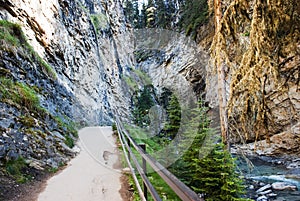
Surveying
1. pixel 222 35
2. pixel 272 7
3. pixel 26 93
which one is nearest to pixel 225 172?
pixel 222 35

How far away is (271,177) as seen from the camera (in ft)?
46.2

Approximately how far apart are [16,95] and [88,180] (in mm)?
3714

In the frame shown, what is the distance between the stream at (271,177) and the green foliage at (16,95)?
773cm

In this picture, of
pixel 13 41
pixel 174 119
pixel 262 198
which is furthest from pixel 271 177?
pixel 13 41

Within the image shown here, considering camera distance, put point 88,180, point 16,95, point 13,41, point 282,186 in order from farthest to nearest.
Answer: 1. point 282,186
2. point 13,41
3. point 16,95
4. point 88,180

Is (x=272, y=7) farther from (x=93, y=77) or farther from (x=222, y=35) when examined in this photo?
(x=93, y=77)

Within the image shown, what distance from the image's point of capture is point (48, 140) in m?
7.75

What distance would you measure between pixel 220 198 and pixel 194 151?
1.92 metres

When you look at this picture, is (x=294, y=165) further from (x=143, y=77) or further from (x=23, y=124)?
(x=143, y=77)

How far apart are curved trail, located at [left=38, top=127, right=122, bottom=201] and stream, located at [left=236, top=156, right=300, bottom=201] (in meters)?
5.01

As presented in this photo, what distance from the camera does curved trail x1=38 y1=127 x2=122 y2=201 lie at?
4.94 meters

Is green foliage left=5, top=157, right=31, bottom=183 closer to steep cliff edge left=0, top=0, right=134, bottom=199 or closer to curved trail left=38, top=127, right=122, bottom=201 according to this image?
steep cliff edge left=0, top=0, right=134, bottom=199

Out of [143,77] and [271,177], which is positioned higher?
[143,77]

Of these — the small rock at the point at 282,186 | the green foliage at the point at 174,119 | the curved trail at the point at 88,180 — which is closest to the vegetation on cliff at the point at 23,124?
the curved trail at the point at 88,180
